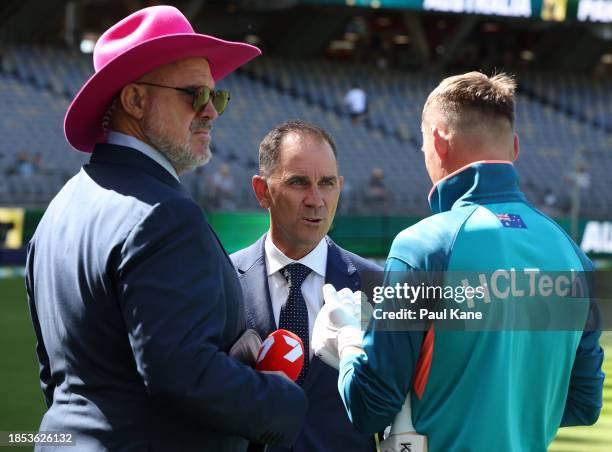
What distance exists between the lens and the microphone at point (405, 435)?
291 cm

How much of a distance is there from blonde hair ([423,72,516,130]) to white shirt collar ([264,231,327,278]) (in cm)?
110

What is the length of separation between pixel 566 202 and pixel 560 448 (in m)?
20.1

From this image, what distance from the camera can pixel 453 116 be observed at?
3.02m

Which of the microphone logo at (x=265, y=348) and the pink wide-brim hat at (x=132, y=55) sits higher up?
the pink wide-brim hat at (x=132, y=55)

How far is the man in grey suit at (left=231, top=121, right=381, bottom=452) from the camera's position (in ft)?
12.0

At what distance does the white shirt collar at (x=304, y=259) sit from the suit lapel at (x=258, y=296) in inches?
1.1

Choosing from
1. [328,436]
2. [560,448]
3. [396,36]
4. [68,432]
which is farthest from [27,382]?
[396,36]

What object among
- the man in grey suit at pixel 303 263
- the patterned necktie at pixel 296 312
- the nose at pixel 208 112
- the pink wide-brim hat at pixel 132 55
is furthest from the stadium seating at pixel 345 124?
the nose at pixel 208 112

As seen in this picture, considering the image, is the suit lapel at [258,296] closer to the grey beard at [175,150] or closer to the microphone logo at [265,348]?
the microphone logo at [265,348]

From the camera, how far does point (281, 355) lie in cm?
293

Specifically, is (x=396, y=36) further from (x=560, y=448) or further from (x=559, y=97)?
(x=560, y=448)

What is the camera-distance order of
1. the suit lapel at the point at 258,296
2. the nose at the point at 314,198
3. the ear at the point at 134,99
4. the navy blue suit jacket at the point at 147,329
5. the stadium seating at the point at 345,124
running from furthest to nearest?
the stadium seating at the point at 345,124 → the nose at the point at 314,198 → the suit lapel at the point at 258,296 → the ear at the point at 134,99 → the navy blue suit jacket at the point at 147,329

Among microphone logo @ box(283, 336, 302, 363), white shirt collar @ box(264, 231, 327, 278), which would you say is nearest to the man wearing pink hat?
microphone logo @ box(283, 336, 302, 363)

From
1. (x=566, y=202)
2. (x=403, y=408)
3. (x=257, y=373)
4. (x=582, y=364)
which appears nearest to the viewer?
(x=257, y=373)
